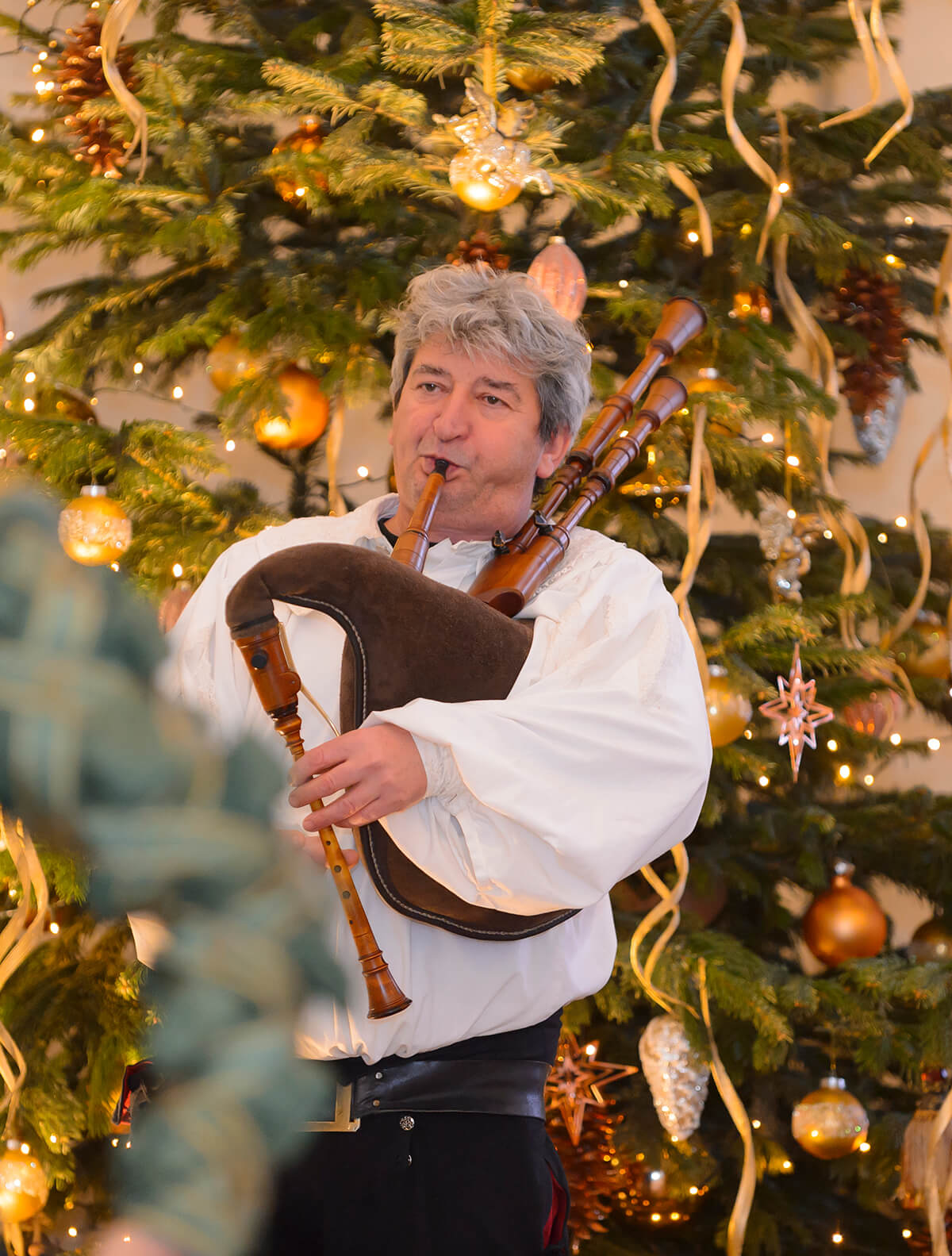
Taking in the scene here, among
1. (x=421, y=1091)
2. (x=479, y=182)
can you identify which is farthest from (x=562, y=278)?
(x=421, y=1091)

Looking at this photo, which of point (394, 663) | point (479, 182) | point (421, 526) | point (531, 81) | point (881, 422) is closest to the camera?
point (394, 663)

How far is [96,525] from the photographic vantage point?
1691mm

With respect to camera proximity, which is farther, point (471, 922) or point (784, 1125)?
point (784, 1125)

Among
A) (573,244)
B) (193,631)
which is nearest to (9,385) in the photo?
(193,631)

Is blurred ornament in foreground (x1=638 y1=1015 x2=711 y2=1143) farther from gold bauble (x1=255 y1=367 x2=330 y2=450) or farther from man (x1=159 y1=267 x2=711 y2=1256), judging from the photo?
gold bauble (x1=255 y1=367 x2=330 y2=450)

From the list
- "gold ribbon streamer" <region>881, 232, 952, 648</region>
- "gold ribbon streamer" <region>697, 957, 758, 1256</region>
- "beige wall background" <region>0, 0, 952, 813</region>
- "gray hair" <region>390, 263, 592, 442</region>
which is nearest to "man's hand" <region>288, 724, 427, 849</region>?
"gray hair" <region>390, 263, 592, 442</region>

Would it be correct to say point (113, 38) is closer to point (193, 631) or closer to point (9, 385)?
point (9, 385)

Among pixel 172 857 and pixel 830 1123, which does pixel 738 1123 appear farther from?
pixel 172 857

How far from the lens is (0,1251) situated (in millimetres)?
309

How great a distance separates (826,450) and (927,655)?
452 mm

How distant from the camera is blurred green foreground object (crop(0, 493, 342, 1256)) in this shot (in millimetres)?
228

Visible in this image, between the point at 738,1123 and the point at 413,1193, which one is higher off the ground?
the point at 413,1193

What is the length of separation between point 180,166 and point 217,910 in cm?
176

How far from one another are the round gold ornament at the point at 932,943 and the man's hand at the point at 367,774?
143cm
